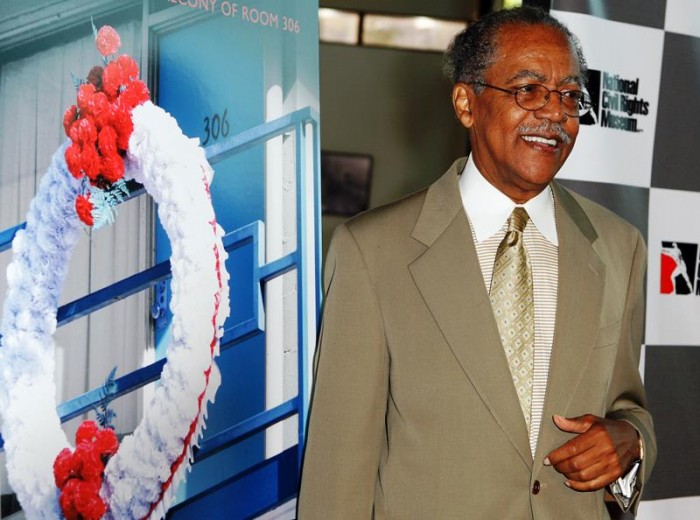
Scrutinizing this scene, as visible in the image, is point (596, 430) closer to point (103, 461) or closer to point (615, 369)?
point (615, 369)

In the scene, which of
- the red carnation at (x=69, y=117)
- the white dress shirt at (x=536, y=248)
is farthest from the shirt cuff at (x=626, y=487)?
the red carnation at (x=69, y=117)

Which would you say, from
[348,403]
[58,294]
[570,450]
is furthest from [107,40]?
[570,450]

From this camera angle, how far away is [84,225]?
1397 millimetres

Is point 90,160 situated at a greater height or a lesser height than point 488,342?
Result: greater

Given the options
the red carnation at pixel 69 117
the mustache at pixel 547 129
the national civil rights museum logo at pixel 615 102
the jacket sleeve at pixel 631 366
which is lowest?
the jacket sleeve at pixel 631 366

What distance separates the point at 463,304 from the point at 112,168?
619 millimetres

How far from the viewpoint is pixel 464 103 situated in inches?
58.6

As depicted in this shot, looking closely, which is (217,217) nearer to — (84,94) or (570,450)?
(84,94)

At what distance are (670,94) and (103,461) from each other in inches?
66.0

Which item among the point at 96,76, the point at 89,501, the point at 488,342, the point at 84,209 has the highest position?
the point at 96,76

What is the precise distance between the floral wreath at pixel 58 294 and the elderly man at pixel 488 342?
0.87 feet

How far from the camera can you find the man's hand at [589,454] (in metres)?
1.27

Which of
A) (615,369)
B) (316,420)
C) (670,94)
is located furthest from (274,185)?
(670,94)

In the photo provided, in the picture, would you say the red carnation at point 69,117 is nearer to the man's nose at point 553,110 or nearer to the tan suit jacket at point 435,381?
the tan suit jacket at point 435,381
